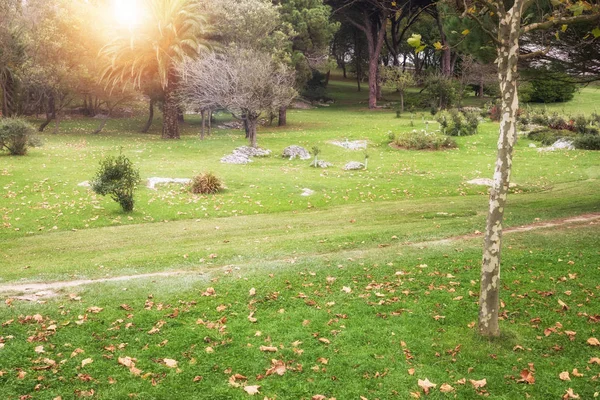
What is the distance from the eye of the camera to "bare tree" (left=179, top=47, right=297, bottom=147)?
3048 centimetres

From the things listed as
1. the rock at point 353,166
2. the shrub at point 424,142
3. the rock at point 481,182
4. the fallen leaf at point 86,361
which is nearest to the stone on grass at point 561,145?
the shrub at point 424,142

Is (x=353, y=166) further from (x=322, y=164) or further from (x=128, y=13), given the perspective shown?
(x=128, y=13)

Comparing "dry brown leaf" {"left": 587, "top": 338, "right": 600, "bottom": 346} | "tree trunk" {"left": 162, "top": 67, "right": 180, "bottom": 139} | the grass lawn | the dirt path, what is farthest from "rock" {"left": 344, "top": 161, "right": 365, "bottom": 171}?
"dry brown leaf" {"left": 587, "top": 338, "right": 600, "bottom": 346}

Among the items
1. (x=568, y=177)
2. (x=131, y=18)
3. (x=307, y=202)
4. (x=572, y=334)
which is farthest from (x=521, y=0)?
(x=131, y=18)

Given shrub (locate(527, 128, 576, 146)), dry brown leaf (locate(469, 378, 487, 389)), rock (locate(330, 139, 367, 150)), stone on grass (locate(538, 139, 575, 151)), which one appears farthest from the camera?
rock (locate(330, 139, 367, 150))

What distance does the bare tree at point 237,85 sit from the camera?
3048 centimetres

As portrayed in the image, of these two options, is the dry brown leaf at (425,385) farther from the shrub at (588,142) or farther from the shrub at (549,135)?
the shrub at (549,135)

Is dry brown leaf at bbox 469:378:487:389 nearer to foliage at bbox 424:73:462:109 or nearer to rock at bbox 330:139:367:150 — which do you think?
rock at bbox 330:139:367:150

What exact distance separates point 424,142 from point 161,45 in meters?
19.0

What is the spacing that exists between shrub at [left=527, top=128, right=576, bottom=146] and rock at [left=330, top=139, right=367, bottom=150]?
434 inches

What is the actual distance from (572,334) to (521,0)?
4.69 metres

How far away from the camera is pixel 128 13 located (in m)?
34.9

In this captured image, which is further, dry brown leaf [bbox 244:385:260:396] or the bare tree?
the bare tree

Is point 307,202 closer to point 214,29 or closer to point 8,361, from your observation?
point 8,361
